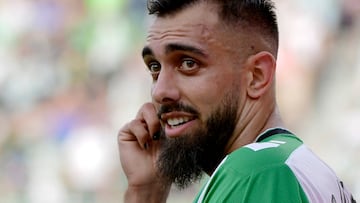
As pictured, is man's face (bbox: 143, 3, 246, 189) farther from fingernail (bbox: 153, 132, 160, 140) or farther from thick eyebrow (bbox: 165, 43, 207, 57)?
fingernail (bbox: 153, 132, 160, 140)

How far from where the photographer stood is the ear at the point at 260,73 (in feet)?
6.79

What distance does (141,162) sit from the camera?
258 centimetres

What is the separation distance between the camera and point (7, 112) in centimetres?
726

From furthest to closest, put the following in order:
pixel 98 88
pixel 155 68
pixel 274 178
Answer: pixel 98 88 → pixel 155 68 → pixel 274 178

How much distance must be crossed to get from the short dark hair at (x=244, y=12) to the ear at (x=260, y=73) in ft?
0.26

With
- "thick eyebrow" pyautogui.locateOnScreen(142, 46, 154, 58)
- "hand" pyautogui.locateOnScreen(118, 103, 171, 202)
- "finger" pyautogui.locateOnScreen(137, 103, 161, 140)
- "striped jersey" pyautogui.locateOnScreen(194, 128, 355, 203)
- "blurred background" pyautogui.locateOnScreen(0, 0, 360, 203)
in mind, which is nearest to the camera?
"striped jersey" pyautogui.locateOnScreen(194, 128, 355, 203)

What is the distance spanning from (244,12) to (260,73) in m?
0.16

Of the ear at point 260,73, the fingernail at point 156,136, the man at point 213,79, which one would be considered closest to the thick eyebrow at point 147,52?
the man at point 213,79

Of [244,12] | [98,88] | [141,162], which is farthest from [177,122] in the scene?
[98,88]

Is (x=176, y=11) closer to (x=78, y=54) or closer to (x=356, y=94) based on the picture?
(x=356, y=94)

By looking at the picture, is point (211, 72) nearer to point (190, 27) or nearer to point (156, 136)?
point (190, 27)

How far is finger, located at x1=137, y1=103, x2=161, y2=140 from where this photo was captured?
8.03 ft

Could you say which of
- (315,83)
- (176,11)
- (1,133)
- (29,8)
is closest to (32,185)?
(1,133)

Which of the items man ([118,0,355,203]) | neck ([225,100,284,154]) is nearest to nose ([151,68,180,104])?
man ([118,0,355,203])
